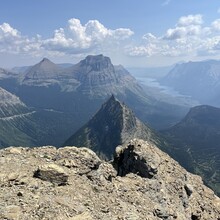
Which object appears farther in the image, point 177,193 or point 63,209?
point 177,193

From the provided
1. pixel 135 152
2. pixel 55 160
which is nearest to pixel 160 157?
pixel 135 152

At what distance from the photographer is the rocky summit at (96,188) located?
3046 cm

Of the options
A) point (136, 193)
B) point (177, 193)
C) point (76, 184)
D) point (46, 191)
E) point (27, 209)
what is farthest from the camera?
point (177, 193)

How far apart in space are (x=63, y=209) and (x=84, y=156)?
1272 cm

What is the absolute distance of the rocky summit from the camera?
30.5 meters

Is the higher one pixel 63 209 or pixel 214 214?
pixel 63 209

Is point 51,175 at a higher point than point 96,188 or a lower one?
higher

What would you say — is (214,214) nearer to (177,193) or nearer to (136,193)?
(177,193)

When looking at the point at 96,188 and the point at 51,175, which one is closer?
the point at 51,175

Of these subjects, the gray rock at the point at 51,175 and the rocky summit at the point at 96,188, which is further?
the gray rock at the point at 51,175

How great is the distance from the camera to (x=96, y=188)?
3700cm

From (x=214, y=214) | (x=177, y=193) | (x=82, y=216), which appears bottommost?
(x=214, y=214)

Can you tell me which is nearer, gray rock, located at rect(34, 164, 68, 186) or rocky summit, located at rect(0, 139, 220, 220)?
rocky summit, located at rect(0, 139, 220, 220)

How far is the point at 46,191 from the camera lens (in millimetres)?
32844
